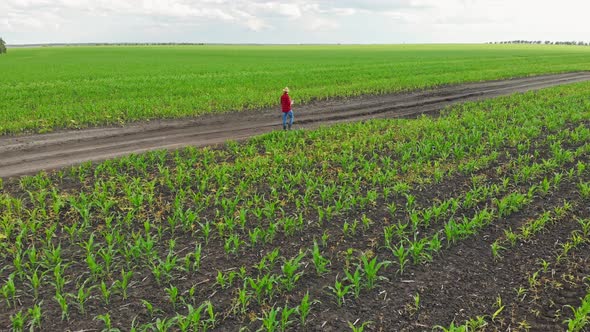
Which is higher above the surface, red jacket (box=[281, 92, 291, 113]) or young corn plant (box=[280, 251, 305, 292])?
red jacket (box=[281, 92, 291, 113])

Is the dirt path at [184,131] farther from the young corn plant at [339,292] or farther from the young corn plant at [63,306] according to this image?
the young corn plant at [339,292]

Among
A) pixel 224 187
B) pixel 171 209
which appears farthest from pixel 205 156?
pixel 171 209

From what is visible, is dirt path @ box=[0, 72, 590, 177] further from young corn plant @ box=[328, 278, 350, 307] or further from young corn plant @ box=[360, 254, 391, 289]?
young corn plant @ box=[360, 254, 391, 289]

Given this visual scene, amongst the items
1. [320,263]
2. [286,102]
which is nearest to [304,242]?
[320,263]

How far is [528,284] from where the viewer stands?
19.6 ft

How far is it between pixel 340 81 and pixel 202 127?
1688 cm

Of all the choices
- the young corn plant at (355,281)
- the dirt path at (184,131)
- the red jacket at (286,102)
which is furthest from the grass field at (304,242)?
the red jacket at (286,102)

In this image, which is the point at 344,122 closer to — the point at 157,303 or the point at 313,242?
the point at 313,242

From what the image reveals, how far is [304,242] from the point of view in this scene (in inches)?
284

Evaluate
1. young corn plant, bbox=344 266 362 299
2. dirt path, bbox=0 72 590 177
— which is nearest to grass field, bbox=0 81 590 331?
young corn plant, bbox=344 266 362 299

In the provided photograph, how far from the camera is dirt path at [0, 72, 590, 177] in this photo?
1239 cm

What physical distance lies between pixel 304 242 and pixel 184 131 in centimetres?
1027

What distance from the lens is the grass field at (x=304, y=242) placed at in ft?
17.7

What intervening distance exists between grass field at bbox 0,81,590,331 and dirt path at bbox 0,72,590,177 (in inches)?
72.6
